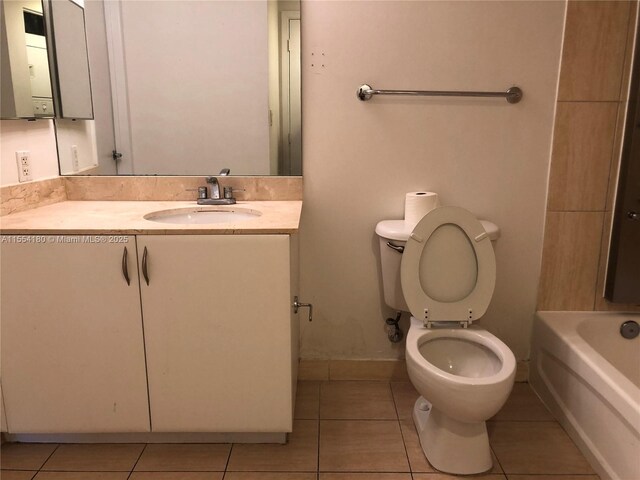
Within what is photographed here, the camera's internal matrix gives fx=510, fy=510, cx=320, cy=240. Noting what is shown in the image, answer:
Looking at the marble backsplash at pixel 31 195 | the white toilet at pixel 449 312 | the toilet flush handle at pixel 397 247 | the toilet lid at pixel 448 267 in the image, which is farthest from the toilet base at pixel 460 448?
the marble backsplash at pixel 31 195

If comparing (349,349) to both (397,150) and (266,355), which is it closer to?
(266,355)

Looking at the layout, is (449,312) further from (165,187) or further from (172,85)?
(172,85)

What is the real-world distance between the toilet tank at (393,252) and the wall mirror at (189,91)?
0.45m

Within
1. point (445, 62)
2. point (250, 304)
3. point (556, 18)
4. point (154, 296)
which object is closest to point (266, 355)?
point (250, 304)

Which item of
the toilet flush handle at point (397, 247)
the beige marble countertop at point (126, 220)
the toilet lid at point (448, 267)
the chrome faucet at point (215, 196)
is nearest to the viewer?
the beige marble countertop at point (126, 220)

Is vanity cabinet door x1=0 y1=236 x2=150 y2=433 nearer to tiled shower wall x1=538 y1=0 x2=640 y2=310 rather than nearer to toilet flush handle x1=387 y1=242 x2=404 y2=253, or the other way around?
toilet flush handle x1=387 y1=242 x2=404 y2=253

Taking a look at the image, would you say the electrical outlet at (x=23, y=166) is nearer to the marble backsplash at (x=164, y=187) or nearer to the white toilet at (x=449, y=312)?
the marble backsplash at (x=164, y=187)

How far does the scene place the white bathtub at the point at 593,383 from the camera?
1.56 m

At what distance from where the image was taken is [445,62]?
6.47 feet

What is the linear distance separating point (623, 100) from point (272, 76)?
1.36 m

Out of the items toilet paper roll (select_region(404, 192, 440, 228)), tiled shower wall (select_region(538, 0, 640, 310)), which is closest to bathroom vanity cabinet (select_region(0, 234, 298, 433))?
toilet paper roll (select_region(404, 192, 440, 228))

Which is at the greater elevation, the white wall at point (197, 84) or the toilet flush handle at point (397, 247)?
the white wall at point (197, 84)

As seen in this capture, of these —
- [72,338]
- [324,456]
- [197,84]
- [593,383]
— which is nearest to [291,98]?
[197,84]

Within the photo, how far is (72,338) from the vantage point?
1.65m
